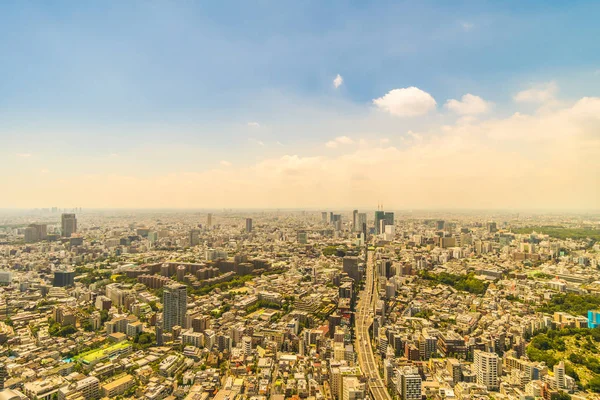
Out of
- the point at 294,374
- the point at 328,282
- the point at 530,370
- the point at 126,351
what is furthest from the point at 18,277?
the point at 530,370

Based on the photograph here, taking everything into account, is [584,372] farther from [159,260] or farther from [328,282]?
[159,260]

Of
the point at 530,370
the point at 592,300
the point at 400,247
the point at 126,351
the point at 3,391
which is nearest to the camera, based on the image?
the point at 3,391

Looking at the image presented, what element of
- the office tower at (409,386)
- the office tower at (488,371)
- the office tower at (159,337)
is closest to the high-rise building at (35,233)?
the office tower at (159,337)

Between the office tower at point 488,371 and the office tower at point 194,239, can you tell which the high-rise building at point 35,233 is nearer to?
the office tower at point 194,239

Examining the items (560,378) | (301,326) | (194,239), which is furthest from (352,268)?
(194,239)

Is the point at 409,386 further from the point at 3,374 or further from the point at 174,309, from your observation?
the point at 3,374

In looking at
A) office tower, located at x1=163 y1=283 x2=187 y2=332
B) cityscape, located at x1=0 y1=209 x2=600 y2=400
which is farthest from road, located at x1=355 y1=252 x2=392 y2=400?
office tower, located at x1=163 y1=283 x2=187 y2=332
